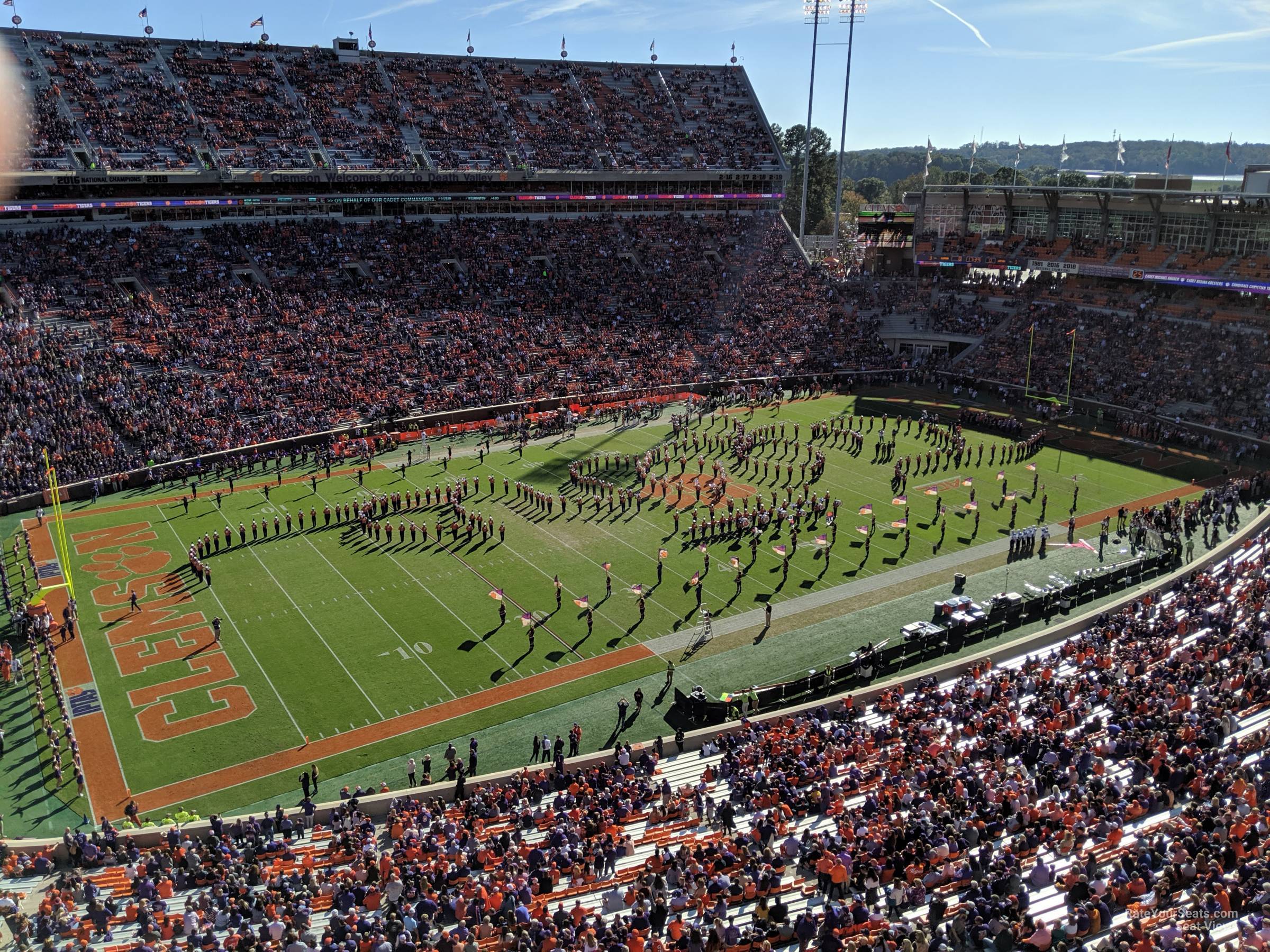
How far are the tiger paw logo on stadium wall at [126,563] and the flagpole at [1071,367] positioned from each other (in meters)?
38.0

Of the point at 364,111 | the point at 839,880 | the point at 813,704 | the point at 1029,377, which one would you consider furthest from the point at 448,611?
the point at 364,111

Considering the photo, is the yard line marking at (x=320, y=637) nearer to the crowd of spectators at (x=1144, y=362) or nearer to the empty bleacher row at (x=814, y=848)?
the empty bleacher row at (x=814, y=848)

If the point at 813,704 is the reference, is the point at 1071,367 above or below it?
above

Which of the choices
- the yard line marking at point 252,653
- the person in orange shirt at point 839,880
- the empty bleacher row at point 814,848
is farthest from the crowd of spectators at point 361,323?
the person in orange shirt at point 839,880

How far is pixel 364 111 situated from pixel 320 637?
41833mm

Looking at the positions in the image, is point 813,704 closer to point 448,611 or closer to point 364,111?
point 448,611

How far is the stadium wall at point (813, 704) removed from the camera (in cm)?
1623

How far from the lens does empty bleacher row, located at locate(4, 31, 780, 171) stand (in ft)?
161

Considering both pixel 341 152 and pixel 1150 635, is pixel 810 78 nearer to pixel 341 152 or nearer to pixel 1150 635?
pixel 341 152

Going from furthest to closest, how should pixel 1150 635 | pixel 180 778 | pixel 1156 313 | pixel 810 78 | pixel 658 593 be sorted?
pixel 810 78 < pixel 1156 313 < pixel 658 593 < pixel 1150 635 < pixel 180 778

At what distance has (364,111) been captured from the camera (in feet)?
188

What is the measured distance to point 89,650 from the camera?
23.9 metres

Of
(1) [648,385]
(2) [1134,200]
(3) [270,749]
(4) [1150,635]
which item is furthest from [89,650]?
(2) [1134,200]

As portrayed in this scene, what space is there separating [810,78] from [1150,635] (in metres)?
52.3
